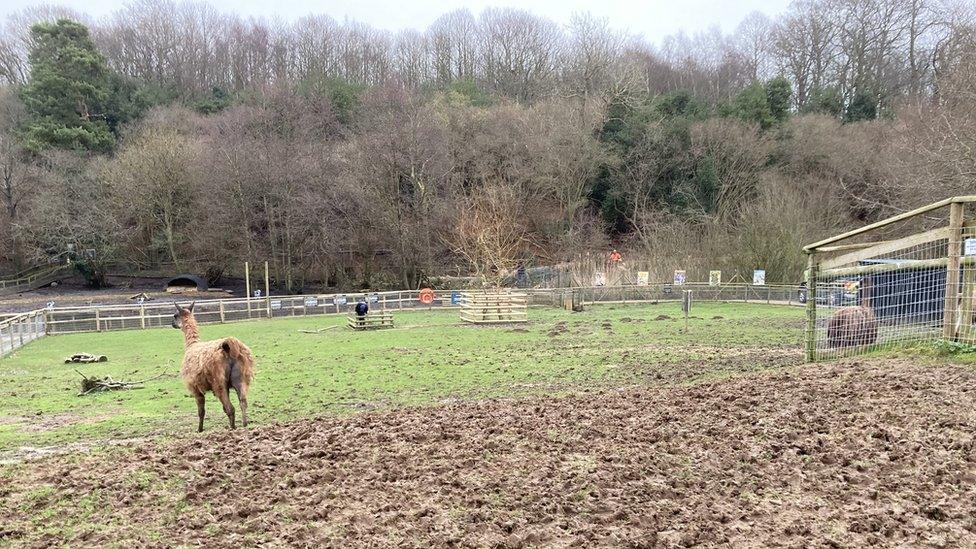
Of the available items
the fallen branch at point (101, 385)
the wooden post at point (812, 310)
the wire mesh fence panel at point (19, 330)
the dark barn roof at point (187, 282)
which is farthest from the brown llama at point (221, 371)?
the dark barn roof at point (187, 282)

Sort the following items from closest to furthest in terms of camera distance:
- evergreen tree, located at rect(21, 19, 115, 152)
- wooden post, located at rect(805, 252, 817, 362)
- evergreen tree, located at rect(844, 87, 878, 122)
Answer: wooden post, located at rect(805, 252, 817, 362)
evergreen tree, located at rect(844, 87, 878, 122)
evergreen tree, located at rect(21, 19, 115, 152)

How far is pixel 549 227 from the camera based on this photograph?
148ft

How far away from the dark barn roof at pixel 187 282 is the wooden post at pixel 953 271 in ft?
131

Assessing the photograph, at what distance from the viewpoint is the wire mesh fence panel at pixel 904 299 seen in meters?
Answer: 6.31

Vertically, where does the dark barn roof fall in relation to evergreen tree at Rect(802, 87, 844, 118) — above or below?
below

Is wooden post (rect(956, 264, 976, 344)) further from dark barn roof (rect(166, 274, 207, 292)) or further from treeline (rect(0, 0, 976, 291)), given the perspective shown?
dark barn roof (rect(166, 274, 207, 292))

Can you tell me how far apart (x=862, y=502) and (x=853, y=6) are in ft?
183

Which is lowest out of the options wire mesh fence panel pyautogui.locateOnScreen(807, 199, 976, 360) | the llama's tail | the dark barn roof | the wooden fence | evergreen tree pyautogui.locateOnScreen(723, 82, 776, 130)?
the wooden fence

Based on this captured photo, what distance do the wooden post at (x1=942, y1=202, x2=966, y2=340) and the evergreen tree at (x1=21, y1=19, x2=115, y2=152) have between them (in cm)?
5620

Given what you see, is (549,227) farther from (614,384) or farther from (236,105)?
(614,384)

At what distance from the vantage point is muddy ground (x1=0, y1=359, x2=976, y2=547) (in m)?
3.36

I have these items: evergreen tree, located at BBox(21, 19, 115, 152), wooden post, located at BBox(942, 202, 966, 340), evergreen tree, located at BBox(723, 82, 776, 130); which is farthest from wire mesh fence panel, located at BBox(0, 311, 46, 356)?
evergreen tree, located at BBox(723, 82, 776, 130)

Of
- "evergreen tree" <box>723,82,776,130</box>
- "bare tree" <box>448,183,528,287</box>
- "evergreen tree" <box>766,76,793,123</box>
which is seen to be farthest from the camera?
"evergreen tree" <box>766,76,793,123</box>

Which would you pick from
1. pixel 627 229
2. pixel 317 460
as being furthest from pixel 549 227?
pixel 317 460
